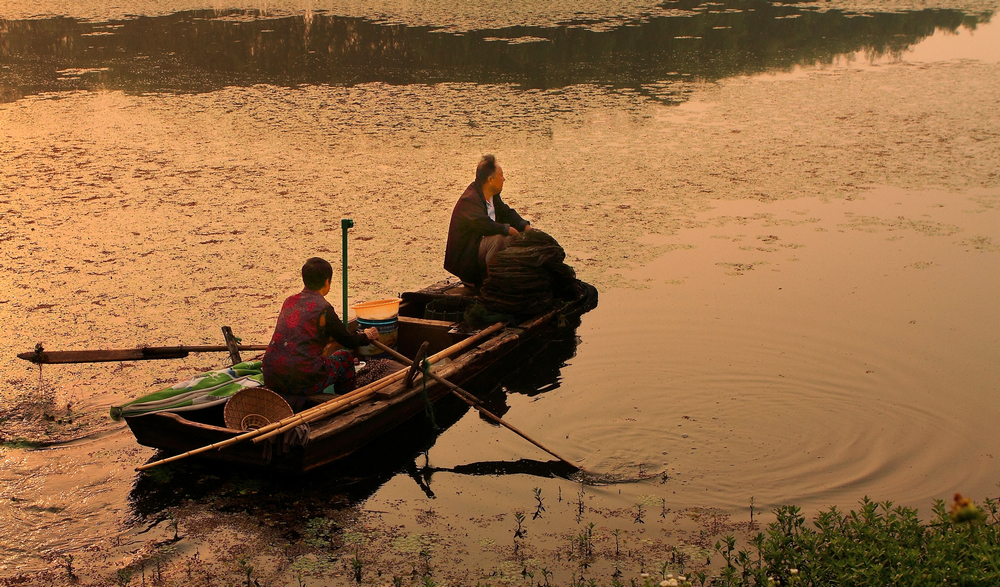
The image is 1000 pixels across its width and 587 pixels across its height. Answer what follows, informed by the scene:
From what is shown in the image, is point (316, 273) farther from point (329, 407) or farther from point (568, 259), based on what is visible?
point (568, 259)

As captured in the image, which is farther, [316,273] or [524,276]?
[524,276]

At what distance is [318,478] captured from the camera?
4695 millimetres

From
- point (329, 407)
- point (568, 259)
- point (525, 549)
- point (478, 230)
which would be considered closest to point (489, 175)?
point (478, 230)

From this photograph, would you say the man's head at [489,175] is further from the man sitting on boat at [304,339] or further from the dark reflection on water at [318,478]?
the man sitting on boat at [304,339]

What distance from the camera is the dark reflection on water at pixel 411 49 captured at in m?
15.4

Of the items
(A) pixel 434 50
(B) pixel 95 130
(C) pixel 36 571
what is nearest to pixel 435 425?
(C) pixel 36 571

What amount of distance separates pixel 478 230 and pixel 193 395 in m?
2.67

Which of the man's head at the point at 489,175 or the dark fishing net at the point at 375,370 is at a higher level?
A: the man's head at the point at 489,175

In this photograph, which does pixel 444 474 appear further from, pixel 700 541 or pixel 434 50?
pixel 434 50

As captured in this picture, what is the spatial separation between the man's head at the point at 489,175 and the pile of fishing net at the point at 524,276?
1.50 ft

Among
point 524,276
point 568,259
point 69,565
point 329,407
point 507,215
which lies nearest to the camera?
point 69,565

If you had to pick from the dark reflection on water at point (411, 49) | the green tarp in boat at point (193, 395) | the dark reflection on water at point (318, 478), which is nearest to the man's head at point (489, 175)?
the dark reflection on water at point (318, 478)

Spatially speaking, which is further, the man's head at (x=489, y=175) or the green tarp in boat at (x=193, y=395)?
the man's head at (x=489, y=175)

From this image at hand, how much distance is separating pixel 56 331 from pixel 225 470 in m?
2.41
